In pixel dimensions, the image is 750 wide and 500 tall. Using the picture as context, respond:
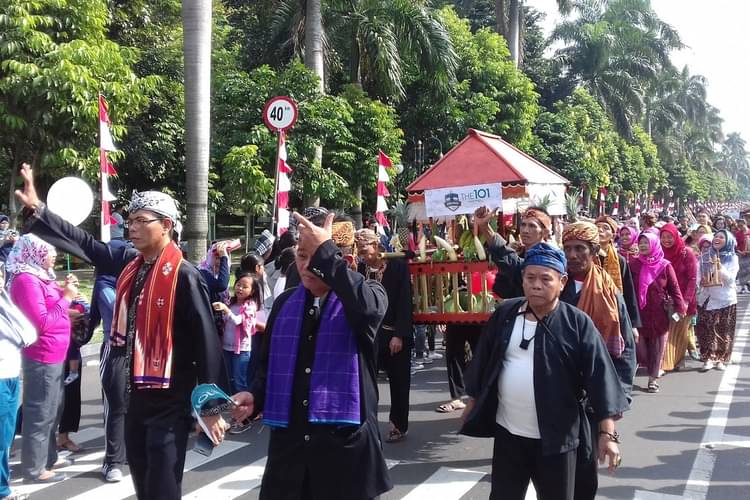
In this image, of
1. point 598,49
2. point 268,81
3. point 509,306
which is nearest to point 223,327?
point 509,306

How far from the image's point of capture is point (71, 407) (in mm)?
5996

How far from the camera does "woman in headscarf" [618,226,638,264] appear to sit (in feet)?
28.2

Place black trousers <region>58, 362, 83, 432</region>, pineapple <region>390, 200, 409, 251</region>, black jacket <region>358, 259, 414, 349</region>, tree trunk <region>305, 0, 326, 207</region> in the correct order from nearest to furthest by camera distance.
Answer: black trousers <region>58, 362, 83, 432</region>
black jacket <region>358, 259, 414, 349</region>
pineapple <region>390, 200, 409, 251</region>
tree trunk <region>305, 0, 326, 207</region>

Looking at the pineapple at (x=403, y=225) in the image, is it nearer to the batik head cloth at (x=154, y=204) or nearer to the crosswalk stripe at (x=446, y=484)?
the crosswalk stripe at (x=446, y=484)

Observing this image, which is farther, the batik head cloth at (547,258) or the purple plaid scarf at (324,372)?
the batik head cloth at (547,258)

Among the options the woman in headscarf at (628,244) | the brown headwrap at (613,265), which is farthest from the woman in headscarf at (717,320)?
the brown headwrap at (613,265)

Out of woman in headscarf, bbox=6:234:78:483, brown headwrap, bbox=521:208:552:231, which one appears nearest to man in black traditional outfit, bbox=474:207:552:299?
brown headwrap, bbox=521:208:552:231

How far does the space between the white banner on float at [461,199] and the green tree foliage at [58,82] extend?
27.1 ft

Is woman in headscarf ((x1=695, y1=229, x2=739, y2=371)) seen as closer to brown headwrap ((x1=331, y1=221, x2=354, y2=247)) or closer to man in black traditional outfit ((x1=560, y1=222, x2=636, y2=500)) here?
man in black traditional outfit ((x1=560, y1=222, x2=636, y2=500))

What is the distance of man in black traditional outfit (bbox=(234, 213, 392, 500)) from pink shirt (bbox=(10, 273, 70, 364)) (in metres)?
2.63

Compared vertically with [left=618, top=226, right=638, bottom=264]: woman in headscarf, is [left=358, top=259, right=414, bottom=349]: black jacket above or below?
below

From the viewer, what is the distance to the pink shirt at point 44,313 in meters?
5.08

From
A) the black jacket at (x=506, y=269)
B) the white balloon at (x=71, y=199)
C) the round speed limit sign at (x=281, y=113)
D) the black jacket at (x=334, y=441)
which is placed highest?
the round speed limit sign at (x=281, y=113)

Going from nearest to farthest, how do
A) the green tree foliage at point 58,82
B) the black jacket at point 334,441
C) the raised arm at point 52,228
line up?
the black jacket at point 334,441 < the raised arm at point 52,228 < the green tree foliage at point 58,82
